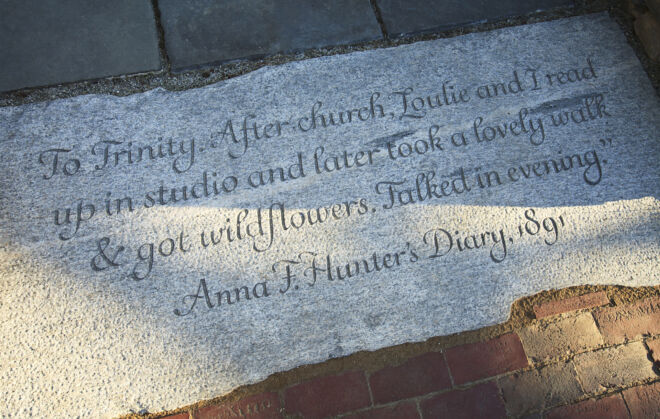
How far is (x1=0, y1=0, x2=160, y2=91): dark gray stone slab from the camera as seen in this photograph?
2.25 m

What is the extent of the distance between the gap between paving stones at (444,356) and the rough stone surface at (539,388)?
18 millimetres

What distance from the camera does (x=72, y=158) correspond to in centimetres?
204

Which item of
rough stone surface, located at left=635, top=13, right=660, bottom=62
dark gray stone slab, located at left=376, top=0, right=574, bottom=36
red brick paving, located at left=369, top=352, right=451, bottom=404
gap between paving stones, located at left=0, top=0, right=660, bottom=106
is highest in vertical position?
dark gray stone slab, located at left=376, top=0, right=574, bottom=36

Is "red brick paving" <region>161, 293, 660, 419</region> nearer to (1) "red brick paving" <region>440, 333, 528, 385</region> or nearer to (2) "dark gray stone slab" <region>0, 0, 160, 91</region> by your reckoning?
(1) "red brick paving" <region>440, 333, 528, 385</region>

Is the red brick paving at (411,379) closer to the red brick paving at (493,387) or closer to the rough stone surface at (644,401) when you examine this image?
the red brick paving at (493,387)

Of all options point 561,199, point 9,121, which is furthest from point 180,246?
point 561,199

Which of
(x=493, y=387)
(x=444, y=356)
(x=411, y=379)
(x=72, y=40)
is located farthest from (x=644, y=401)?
(x=72, y=40)

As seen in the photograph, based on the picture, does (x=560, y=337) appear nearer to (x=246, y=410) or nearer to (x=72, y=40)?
(x=246, y=410)

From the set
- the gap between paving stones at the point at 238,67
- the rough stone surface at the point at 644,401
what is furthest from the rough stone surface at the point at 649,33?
the rough stone surface at the point at 644,401

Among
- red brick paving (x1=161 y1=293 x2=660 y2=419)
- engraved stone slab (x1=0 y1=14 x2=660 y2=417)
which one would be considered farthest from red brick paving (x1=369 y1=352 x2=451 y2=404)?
engraved stone slab (x1=0 y1=14 x2=660 y2=417)

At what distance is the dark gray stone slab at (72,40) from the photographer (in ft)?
7.38

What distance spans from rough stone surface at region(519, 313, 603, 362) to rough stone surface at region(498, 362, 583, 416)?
6 cm

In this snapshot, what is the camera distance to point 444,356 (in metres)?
1.85

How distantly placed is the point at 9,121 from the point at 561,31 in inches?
111
